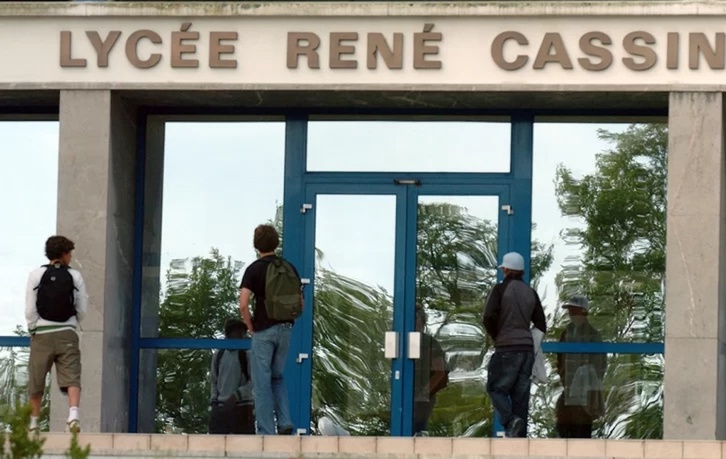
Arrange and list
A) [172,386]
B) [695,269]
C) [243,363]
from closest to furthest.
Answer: [695,269]
[243,363]
[172,386]

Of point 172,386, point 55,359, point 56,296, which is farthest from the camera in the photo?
point 172,386

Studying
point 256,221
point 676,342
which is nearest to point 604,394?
point 676,342

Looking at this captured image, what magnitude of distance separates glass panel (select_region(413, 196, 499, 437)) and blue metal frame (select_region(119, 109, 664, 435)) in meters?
0.10

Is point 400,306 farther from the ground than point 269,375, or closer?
farther from the ground

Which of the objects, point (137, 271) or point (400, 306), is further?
point (137, 271)

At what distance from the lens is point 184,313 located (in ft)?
61.7

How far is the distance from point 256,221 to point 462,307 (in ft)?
6.94

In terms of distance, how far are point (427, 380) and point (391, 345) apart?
1.55 ft

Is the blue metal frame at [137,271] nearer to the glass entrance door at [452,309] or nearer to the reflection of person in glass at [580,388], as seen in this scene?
the glass entrance door at [452,309]

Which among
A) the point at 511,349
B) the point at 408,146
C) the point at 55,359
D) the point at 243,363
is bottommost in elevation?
the point at 243,363

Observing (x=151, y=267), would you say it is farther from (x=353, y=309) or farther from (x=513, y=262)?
(x=513, y=262)

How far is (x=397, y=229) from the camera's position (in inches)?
727

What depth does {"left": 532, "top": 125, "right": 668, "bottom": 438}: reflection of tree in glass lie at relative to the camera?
59.5 ft

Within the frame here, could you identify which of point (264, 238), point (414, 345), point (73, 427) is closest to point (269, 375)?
point (264, 238)
